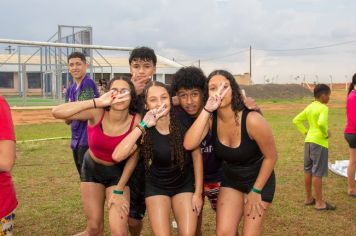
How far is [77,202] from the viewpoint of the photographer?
711 centimetres

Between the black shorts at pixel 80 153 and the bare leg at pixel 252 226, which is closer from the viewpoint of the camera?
the bare leg at pixel 252 226

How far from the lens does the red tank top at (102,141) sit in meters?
4.10

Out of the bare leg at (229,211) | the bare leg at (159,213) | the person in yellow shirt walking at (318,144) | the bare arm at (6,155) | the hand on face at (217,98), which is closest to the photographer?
the bare arm at (6,155)

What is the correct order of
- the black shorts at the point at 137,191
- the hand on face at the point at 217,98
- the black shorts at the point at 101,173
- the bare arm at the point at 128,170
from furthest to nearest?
the black shorts at the point at 137,191, the black shorts at the point at 101,173, the bare arm at the point at 128,170, the hand on face at the point at 217,98

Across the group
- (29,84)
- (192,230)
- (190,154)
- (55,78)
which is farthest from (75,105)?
(29,84)

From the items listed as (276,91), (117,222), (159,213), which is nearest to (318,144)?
(159,213)

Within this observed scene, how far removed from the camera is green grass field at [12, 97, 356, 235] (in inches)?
230

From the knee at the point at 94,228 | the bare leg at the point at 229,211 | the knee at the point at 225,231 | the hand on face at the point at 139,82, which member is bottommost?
the knee at the point at 94,228

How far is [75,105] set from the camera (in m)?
4.00

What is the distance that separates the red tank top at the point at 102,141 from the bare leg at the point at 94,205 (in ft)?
1.34

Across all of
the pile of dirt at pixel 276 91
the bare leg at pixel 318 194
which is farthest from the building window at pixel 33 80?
the bare leg at pixel 318 194

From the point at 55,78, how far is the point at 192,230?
19.3m

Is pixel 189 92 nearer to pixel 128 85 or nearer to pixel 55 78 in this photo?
pixel 128 85

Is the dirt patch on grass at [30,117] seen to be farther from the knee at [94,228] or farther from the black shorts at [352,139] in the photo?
the knee at [94,228]
